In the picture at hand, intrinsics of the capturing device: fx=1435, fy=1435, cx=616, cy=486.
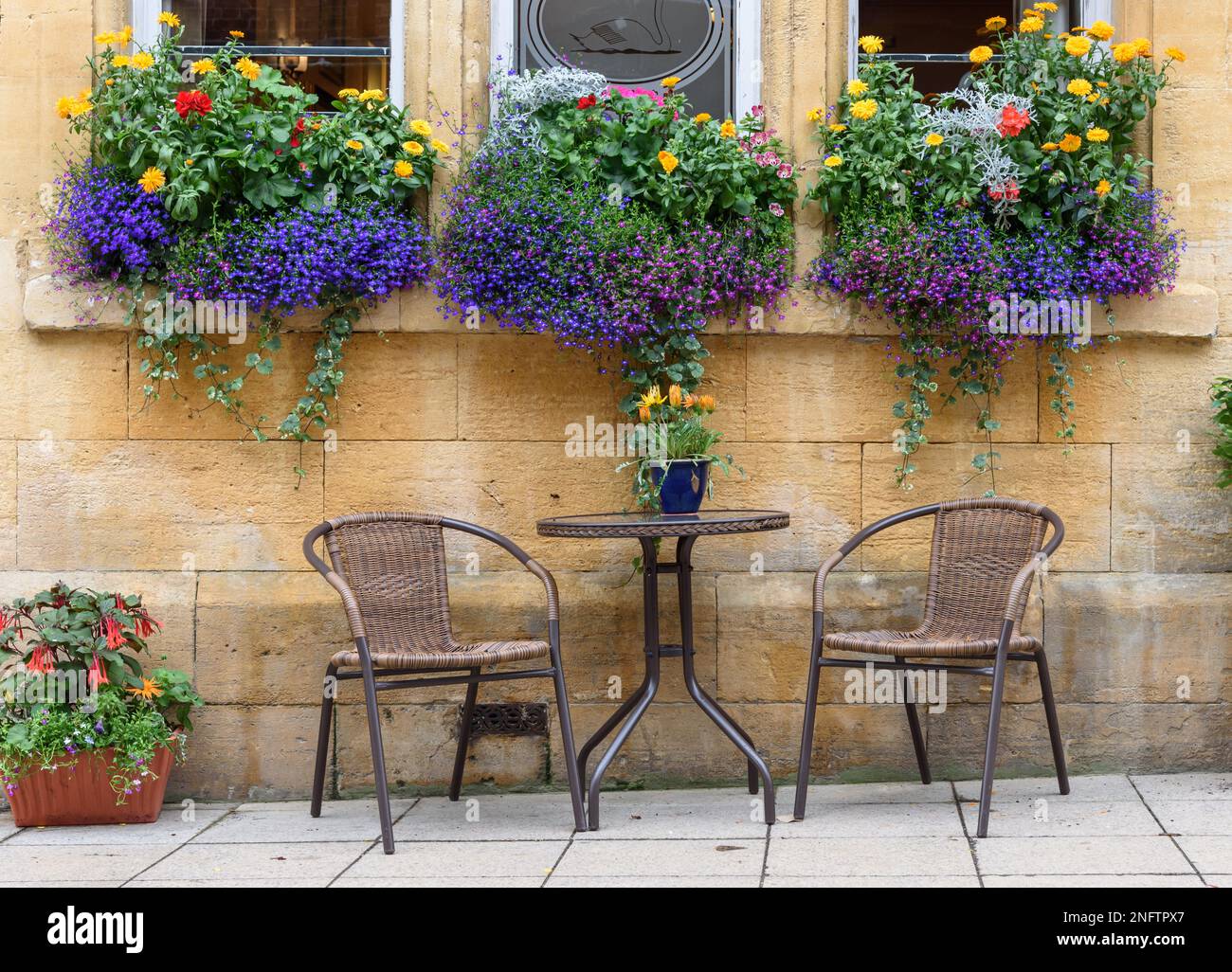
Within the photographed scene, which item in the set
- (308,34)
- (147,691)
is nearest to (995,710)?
(147,691)

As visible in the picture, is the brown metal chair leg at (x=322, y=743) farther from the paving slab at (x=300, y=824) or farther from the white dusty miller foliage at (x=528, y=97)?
the white dusty miller foliage at (x=528, y=97)

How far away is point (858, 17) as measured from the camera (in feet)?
17.2

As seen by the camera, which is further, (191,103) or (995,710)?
(191,103)

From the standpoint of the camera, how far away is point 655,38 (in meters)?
5.27

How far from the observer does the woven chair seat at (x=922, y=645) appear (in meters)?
4.36

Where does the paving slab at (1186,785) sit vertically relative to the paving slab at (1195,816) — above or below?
below

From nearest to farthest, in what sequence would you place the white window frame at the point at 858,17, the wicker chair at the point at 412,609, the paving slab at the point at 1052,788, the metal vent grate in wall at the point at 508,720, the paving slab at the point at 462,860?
the paving slab at the point at 462,860
the wicker chair at the point at 412,609
the paving slab at the point at 1052,788
the metal vent grate in wall at the point at 508,720
the white window frame at the point at 858,17

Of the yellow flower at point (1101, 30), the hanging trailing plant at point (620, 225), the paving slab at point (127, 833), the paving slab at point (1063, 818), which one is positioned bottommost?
the paving slab at point (127, 833)

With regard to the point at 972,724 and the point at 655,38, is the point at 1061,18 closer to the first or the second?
the point at 655,38

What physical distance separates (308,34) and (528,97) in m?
0.92

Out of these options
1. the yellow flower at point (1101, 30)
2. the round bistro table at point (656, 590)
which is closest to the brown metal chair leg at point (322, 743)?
the round bistro table at point (656, 590)

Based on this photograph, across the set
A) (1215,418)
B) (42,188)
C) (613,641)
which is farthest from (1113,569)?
(42,188)

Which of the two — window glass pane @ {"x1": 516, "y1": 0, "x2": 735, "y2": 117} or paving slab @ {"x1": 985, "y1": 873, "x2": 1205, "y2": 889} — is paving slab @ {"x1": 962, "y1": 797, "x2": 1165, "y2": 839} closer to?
paving slab @ {"x1": 985, "y1": 873, "x2": 1205, "y2": 889}

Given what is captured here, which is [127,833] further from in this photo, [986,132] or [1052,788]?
[986,132]
